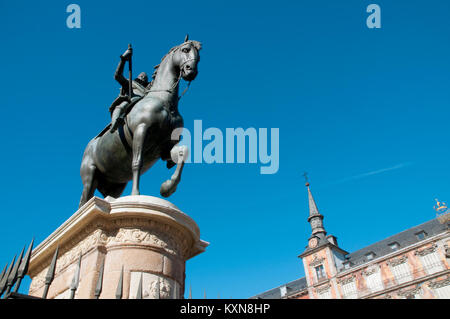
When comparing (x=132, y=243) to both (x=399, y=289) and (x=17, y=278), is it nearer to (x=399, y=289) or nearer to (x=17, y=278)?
(x=17, y=278)

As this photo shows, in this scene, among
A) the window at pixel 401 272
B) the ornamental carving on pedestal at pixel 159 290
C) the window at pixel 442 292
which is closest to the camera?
the ornamental carving on pedestal at pixel 159 290

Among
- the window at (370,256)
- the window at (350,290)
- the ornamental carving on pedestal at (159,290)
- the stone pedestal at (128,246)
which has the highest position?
the window at (370,256)

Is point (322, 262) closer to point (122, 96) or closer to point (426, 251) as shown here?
point (426, 251)

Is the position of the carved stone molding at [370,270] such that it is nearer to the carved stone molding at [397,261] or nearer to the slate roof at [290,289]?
the carved stone molding at [397,261]

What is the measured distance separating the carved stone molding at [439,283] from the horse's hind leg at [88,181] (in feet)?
123

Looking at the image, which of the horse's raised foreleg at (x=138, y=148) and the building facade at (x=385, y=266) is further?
the building facade at (x=385, y=266)

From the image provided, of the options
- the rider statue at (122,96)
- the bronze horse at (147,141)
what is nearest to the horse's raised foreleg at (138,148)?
the bronze horse at (147,141)

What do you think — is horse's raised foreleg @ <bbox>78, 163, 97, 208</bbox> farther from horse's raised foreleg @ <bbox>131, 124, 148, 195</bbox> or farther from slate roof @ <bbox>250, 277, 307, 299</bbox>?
slate roof @ <bbox>250, 277, 307, 299</bbox>

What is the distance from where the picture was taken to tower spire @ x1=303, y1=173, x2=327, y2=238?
1923 inches

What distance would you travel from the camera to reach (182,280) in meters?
4.45

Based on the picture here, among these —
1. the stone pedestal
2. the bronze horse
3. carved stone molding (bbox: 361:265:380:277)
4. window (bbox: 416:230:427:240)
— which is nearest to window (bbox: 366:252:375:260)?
carved stone molding (bbox: 361:265:380:277)

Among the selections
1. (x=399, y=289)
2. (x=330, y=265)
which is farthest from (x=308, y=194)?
(x=399, y=289)

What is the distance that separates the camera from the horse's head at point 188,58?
5.63m
